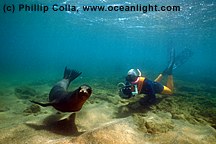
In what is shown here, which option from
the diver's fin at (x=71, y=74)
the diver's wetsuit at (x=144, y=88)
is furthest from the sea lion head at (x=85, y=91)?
the diver's fin at (x=71, y=74)

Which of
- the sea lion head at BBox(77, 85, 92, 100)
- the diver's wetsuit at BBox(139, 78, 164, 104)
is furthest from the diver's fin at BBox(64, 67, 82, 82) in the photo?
the sea lion head at BBox(77, 85, 92, 100)

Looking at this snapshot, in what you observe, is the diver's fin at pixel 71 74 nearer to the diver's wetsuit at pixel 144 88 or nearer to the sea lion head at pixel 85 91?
the diver's wetsuit at pixel 144 88

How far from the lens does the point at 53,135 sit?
4367 millimetres

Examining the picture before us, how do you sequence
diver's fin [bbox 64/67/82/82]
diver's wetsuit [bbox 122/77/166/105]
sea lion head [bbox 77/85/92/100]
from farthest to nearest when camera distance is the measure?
diver's fin [bbox 64/67/82/82] → diver's wetsuit [bbox 122/77/166/105] → sea lion head [bbox 77/85/92/100]

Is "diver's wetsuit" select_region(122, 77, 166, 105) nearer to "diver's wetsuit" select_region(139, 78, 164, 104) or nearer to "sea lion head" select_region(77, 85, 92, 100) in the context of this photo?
"diver's wetsuit" select_region(139, 78, 164, 104)

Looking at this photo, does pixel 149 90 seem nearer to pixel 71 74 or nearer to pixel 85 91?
pixel 71 74

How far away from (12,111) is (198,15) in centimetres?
2193

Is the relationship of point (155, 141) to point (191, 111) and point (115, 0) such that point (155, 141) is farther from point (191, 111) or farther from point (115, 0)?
point (115, 0)

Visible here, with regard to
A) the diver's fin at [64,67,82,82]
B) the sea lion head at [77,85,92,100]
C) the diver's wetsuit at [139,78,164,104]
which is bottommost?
the diver's wetsuit at [139,78,164,104]

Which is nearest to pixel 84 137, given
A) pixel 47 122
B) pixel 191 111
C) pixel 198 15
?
pixel 47 122

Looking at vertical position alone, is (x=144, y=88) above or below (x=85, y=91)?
below

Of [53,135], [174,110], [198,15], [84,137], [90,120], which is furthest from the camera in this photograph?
[198,15]

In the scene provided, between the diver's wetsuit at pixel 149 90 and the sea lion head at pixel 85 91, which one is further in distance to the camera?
the diver's wetsuit at pixel 149 90

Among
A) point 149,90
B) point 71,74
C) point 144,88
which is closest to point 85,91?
point 71,74
